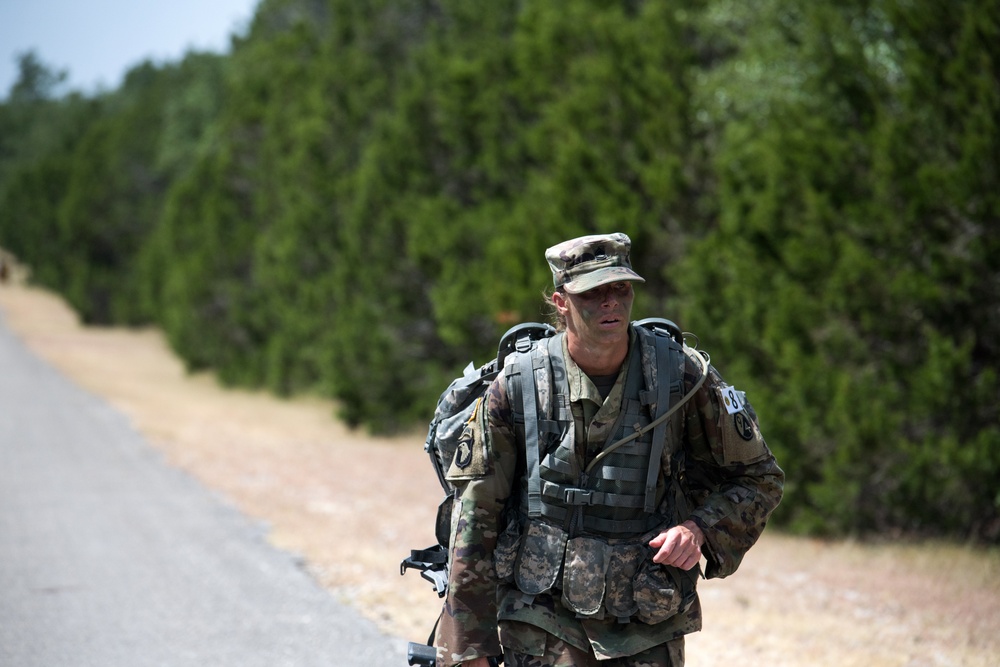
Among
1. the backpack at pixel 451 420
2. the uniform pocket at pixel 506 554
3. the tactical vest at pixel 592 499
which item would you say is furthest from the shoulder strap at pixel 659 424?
the uniform pocket at pixel 506 554

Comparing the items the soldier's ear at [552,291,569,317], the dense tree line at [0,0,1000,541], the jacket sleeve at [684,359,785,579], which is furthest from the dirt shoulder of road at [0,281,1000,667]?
the soldier's ear at [552,291,569,317]

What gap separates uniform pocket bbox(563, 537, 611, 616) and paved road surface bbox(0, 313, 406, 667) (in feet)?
10.6

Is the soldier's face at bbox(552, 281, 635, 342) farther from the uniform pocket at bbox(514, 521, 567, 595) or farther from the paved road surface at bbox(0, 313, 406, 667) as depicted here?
the paved road surface at bbox(0, 313, 406, 667)

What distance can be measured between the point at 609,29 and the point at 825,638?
8.01 meters

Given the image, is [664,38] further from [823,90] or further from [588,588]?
[588,588]

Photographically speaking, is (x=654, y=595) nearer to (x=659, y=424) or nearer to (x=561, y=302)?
(x=659, y=424)

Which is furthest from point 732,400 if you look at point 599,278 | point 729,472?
point 599,278

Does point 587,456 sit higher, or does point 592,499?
point 587,456

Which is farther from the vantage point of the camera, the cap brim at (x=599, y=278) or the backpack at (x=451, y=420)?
the backpack at (x=451, y=420)

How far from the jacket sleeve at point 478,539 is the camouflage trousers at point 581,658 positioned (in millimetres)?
98

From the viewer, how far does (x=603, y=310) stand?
3299 mm

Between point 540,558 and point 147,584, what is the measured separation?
577 centimetres

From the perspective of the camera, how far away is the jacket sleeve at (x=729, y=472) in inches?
134

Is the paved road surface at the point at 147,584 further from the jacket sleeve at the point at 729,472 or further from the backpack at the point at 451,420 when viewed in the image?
the jacket sleeve at the point at 729,472
